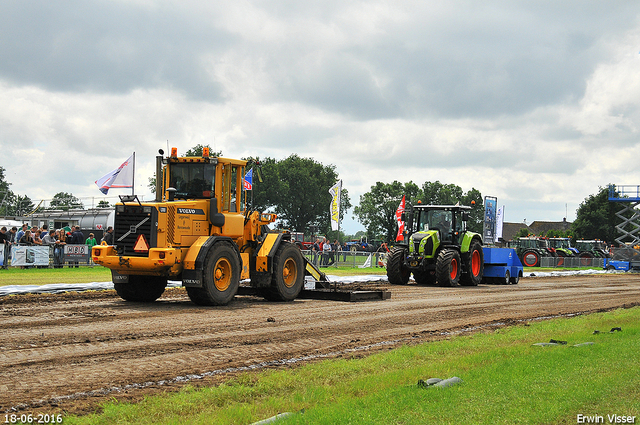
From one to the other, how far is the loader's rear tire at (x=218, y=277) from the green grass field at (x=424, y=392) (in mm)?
5255

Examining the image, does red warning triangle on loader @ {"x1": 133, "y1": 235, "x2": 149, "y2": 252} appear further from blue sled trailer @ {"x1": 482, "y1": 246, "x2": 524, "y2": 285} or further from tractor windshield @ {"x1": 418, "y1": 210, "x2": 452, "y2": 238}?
blue sled trailer @ {"x1": 482, "y1": 246, "x2": 524, "y2": 285}

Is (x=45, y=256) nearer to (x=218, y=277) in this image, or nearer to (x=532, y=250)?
(x=218, y=277)

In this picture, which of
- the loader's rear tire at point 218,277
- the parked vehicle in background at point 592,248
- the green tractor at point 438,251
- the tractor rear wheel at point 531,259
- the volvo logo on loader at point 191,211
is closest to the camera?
the loader's rear tire at point 218,277

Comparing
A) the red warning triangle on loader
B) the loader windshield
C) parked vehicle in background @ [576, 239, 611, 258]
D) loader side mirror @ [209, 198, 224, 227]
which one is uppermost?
the loader windshield

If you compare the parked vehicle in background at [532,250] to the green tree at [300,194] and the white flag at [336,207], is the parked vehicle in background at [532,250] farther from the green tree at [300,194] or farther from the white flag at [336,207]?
the green tree at [300,194]

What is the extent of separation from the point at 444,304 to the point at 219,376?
9305mm

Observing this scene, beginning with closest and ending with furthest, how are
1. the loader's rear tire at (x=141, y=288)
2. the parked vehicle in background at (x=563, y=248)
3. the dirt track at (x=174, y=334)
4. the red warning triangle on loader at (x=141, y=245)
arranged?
1. the dirt track at (x=174, y=334)
2. the red warning triangle on loader at (x=141, y=245)
3. the loader's rear tire at (x=141, y=288)
4. the parked vehicle in background at (x=563, y=248)

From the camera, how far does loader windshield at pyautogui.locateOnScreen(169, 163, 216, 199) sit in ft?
43.8

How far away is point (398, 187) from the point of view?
97.5 metres

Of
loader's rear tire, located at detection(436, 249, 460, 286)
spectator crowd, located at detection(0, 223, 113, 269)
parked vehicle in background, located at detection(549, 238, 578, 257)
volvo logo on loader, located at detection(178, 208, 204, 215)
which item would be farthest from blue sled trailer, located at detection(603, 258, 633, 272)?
volvo logo on loader, located at detection(178, 208, 204, 215)

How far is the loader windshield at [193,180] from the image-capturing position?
13.4m

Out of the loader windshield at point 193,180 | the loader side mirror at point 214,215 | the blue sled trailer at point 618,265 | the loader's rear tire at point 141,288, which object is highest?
the loader windshield at point 193,180

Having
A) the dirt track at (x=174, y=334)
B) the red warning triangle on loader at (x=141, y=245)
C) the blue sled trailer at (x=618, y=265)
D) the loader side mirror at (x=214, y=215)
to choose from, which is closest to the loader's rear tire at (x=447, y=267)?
the dirt track at (x=174, y=334)

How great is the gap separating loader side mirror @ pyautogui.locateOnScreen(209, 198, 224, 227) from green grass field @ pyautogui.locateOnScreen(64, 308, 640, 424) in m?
5.98
